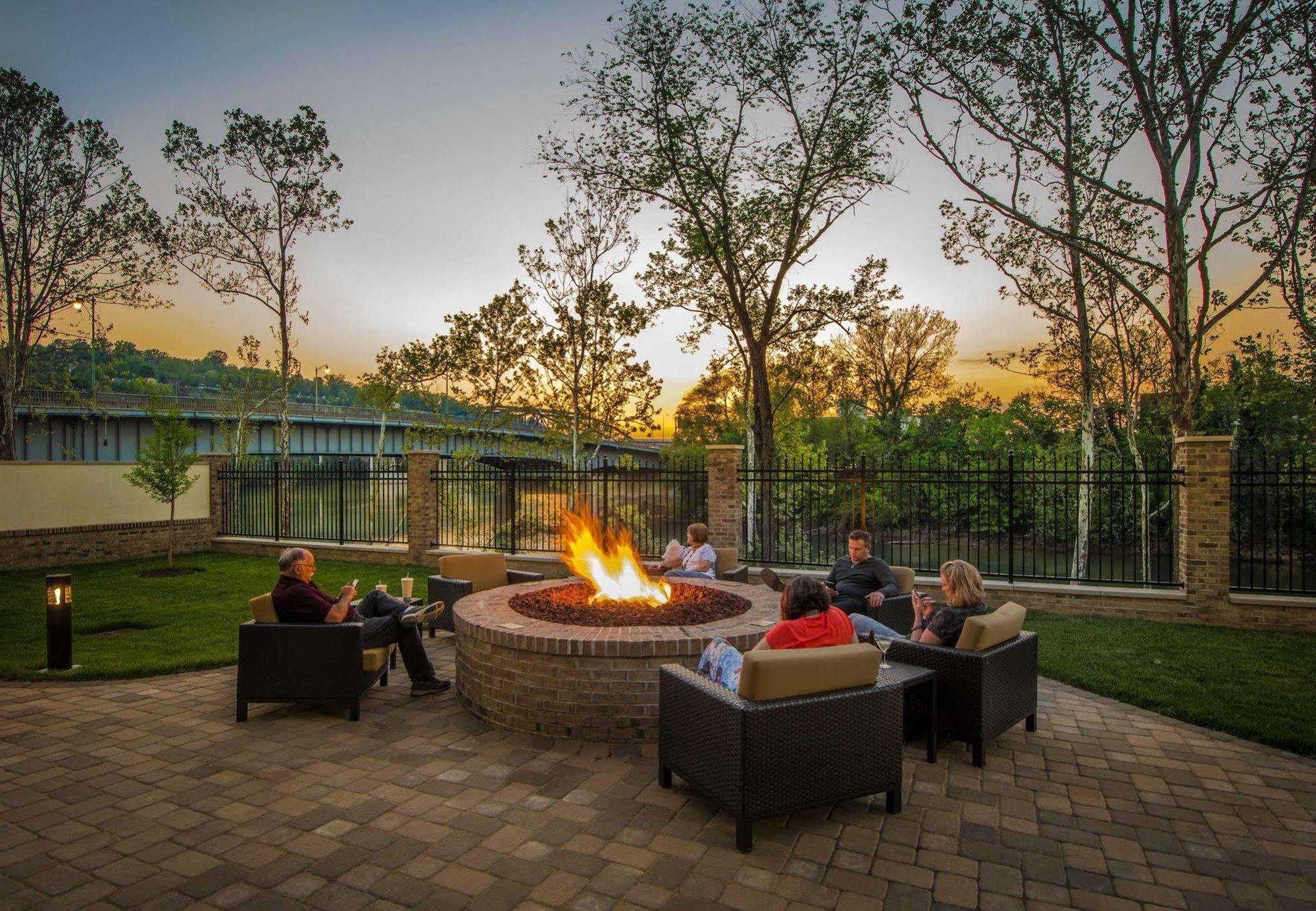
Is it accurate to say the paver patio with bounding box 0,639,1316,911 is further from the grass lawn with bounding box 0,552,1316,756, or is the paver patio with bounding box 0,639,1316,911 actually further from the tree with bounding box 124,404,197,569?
the tree with bounding box 124,404,197,569

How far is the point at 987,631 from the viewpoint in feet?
13.9

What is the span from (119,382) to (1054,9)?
158 feet

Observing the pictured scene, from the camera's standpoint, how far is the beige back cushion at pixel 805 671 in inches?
127

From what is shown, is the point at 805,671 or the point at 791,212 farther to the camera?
the point at 791,212

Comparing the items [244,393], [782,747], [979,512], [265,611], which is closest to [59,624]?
[265,611]

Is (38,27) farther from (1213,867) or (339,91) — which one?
(1213,867)

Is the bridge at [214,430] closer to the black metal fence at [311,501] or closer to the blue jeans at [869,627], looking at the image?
the black metal fence at [311,501]

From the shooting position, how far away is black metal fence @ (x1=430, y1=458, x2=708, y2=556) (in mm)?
12117

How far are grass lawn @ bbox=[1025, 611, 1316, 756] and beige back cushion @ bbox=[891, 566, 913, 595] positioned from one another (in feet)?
4.44

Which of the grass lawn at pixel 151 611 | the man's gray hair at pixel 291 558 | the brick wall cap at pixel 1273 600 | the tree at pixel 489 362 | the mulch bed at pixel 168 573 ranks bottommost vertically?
the mulch bed at pixel 168 573

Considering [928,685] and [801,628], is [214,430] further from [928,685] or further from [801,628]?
[928,685]

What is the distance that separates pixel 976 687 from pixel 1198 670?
3.81 meters

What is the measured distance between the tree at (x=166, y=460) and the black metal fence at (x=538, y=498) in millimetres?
4676

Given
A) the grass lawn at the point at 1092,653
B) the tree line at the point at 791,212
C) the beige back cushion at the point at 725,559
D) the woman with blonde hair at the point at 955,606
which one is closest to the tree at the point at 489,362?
the tree line at the point at 791,212
